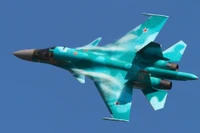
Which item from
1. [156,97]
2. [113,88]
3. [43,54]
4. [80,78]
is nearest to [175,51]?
[156,97]

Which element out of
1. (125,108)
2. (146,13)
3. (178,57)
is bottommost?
(125,108)

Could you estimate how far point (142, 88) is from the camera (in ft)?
114

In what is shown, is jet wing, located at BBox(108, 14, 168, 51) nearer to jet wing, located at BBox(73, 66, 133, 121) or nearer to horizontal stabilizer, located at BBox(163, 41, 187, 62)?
horizontal stabilizer, located at BBox(163, 41, 187, 62)

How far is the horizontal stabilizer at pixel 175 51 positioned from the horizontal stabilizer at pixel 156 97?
1903 millimetres

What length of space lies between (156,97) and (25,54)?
7.82 meters

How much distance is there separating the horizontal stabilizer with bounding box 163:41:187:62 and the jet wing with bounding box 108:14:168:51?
133 centimetres

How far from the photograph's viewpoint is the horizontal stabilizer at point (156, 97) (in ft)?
112

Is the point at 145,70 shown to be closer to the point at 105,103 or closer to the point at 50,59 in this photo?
the point at 105,103

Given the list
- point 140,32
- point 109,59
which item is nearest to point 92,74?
point 109,59

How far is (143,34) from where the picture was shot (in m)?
36.3

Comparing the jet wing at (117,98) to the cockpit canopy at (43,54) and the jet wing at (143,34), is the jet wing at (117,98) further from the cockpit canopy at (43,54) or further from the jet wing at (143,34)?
the cockpit canopy at (43,54)

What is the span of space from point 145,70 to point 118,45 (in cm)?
266

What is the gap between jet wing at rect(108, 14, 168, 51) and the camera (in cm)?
3600

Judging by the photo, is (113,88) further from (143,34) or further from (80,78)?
(143,34)
